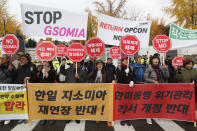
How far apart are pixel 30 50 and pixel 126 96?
47.9 feet

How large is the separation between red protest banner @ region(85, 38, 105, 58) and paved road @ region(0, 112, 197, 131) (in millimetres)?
2141

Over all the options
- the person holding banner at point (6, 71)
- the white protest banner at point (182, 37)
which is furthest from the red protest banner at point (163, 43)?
the person holding banner at point (6, 71)

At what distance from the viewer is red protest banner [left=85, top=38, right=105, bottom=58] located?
485 cm

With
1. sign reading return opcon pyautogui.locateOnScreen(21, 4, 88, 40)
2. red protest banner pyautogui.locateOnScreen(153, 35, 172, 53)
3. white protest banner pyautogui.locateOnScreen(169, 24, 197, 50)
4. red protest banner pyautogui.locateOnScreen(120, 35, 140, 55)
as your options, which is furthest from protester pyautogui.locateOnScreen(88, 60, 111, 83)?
white protest banner pyautogui.locateOnScreen(169, 24, 197, 50)

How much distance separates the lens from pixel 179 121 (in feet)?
14.1

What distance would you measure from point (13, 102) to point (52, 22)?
100 inches

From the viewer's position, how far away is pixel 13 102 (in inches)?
166

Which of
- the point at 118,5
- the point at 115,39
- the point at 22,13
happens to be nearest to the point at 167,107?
the point at 115,39

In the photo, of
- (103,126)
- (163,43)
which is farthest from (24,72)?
(163,43)

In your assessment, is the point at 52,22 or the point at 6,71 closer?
the point at 52,22

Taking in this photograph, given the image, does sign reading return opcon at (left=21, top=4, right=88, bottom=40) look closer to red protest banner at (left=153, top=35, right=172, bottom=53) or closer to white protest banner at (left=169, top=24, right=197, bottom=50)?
red protest banner at (left=153, top=35, right=172, bottom=53)

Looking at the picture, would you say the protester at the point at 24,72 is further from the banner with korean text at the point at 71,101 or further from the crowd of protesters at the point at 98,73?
the banner with korean text at the point at 71,101

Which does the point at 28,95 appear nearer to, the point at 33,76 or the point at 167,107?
the point at 33,76

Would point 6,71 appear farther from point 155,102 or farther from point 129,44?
point 155,102
